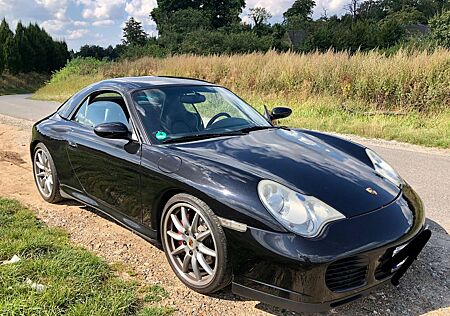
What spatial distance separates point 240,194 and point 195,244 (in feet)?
1.74

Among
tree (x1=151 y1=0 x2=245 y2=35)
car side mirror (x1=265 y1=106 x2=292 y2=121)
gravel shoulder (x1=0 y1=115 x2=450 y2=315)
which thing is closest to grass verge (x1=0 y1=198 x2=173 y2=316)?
gravel shoulder (x1=0 y1=115 x2=450 y2=315)

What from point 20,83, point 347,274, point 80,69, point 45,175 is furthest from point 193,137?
point 20,83

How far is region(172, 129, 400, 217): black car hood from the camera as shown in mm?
2623

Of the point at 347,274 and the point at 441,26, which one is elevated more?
the point at 441,26

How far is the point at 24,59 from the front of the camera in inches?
1769

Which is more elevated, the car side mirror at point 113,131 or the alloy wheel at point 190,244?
the car side mirror at point 113,131

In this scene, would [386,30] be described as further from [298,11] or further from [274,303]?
[298,11]

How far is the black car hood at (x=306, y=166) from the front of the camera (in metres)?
2.62

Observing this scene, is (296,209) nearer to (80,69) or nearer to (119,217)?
(119,217)

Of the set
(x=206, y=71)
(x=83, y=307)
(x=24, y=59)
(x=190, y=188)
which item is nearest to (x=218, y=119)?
(x=190, y=188)

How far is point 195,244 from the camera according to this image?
2.83 metres

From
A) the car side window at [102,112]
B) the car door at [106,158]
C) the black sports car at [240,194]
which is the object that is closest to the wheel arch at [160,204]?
the black sports car at [240,194]

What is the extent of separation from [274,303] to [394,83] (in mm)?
9839

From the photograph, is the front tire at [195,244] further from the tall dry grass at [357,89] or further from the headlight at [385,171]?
the tall dry grass at [357,89]
